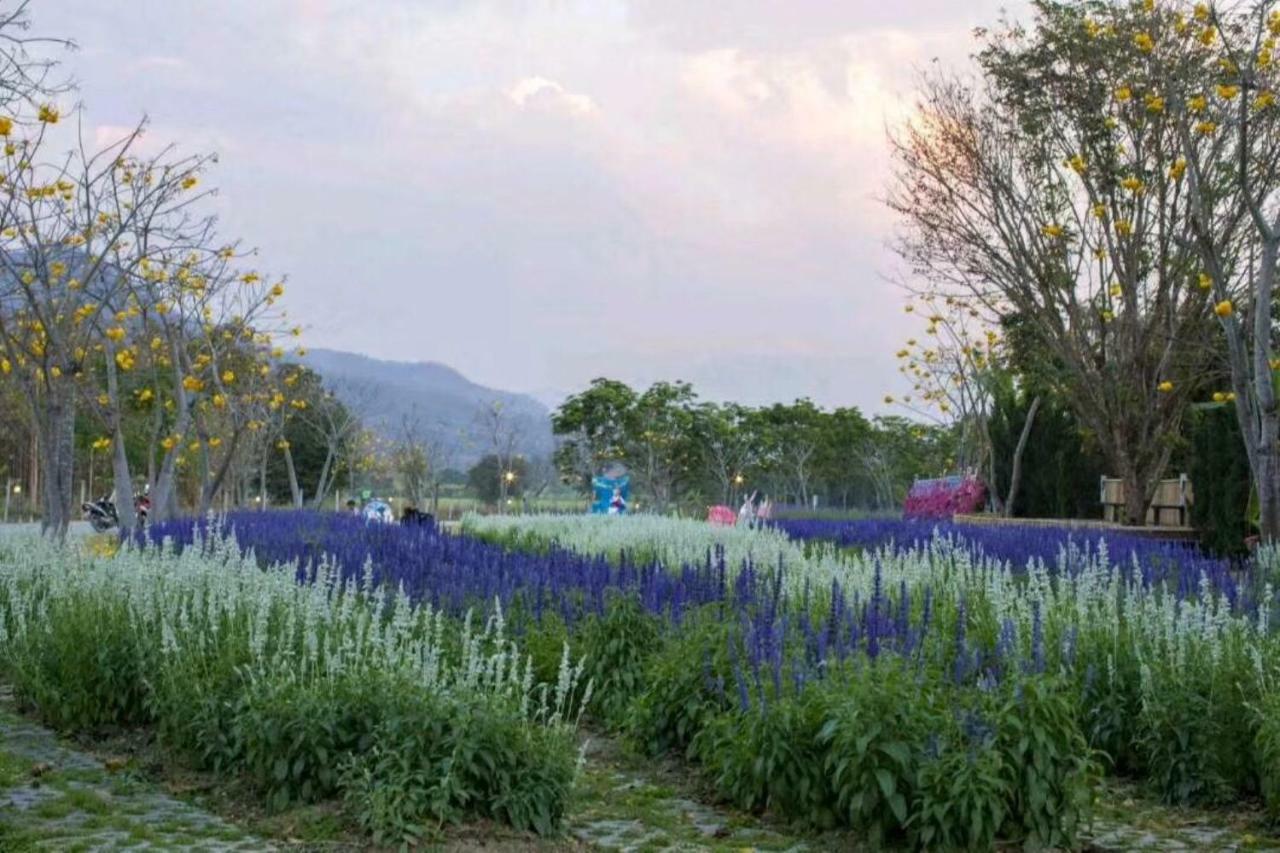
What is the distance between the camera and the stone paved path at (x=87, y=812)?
557 cm

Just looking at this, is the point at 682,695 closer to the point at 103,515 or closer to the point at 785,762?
the point at 785,762

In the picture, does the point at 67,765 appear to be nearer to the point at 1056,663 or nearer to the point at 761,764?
the point at 761,764

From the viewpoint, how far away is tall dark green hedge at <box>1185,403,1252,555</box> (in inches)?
659

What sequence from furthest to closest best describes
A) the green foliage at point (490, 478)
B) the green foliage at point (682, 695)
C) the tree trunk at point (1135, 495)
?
1. the green foliage at point (490, 478)
2. the tree trunk at point (1135, 495)
3. the green foliage at point (682, 695)

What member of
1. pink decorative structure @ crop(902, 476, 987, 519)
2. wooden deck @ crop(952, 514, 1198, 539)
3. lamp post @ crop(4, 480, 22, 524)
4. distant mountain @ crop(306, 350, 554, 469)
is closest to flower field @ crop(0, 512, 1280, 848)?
wooden deck @ crop(952, 514, 1198, 539)

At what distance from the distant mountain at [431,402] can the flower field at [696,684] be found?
13.7 meters

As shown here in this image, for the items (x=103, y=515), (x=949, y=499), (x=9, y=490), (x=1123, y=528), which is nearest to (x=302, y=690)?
(x=1123, y=528)

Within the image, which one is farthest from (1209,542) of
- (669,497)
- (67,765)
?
(669,497)

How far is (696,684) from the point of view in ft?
23.7

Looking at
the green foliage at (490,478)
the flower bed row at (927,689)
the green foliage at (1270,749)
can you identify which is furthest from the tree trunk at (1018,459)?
the green foliage at (490,478)

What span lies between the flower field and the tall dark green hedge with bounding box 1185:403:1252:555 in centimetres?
782

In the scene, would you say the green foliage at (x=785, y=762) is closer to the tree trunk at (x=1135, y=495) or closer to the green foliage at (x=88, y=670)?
the green foliage at (x=88, y=670)

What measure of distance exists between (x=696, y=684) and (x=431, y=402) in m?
102

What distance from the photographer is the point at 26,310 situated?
50.2 ft
